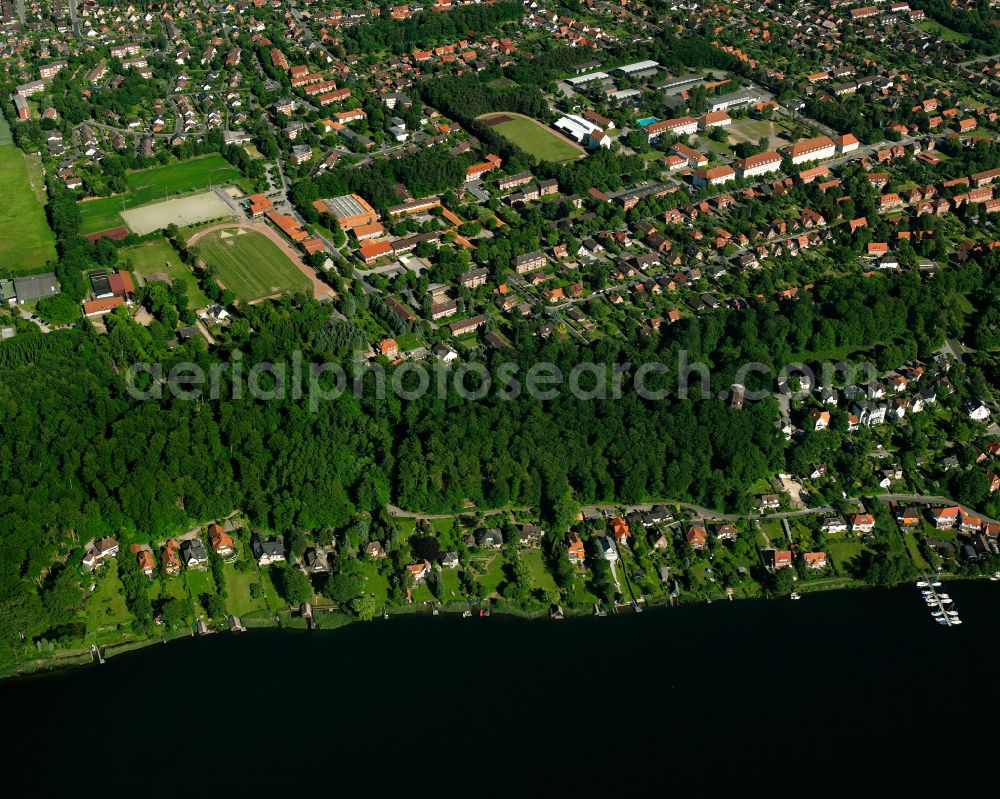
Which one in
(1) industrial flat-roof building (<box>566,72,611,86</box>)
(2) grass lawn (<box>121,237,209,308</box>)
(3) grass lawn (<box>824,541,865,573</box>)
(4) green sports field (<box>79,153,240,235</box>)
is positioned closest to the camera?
(3) grass lawn (<box>824,541,865,573</box>)

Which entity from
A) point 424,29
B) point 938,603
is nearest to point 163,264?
point 424,29

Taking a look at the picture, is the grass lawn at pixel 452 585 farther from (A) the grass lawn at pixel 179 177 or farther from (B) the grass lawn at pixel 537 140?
(B) the grass lawn at pixel 537 140

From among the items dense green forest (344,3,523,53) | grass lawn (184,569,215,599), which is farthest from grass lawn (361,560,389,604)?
dense green forest (344,3,523,53)

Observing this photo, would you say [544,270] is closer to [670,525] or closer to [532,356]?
[532,356]

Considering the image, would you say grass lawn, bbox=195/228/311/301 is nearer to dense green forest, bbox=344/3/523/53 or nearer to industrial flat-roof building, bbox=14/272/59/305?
industrial flat-roof building, bbox=14/272/59/305

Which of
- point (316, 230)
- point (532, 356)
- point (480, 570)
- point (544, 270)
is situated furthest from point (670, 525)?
point (316, 230)

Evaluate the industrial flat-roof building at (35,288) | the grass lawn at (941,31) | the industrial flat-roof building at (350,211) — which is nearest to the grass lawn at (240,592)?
the industrial flat-roof building at (35,288)

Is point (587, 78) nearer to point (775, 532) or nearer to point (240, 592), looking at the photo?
point (775, 532)
